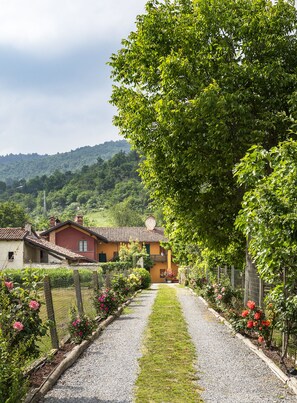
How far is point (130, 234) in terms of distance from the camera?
2886 inches

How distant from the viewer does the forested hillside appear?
139m

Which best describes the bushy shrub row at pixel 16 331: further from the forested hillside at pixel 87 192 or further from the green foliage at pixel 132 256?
the forested hillside at pixel 87 192

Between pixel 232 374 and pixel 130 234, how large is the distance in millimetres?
64257

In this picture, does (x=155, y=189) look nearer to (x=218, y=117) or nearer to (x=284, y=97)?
(x=218, y=117)

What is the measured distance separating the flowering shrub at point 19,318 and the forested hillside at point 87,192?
→ 116089mm

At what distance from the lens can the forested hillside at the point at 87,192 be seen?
139 metres

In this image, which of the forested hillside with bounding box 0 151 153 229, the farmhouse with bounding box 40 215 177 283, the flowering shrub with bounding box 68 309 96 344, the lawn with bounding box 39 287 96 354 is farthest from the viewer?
the forested hillside with bounding box 0 151 153 229

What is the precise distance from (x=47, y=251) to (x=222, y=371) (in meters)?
40.6

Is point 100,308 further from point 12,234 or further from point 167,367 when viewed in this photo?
point 12,234

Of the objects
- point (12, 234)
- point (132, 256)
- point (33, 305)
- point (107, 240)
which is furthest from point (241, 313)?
point (107, 240)

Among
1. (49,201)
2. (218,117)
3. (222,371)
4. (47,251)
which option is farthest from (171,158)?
(49,201)

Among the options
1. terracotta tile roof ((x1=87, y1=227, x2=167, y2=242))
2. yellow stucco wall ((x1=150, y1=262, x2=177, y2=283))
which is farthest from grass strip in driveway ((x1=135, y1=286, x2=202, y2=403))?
terracotta tile roof ((x1=87, y1=227, x2=167, y2=242))

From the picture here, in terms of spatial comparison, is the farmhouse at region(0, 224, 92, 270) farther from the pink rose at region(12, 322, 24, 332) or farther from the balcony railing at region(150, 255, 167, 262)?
the pink rose at region(12, 322, 24, 332)

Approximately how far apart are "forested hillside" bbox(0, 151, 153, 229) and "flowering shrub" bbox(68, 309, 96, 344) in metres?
111
